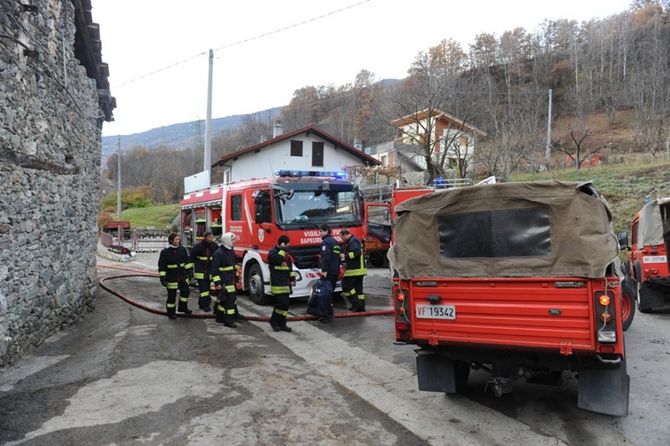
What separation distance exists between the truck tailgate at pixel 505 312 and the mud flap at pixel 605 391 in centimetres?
41

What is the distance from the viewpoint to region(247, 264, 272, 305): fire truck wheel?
10.8 m

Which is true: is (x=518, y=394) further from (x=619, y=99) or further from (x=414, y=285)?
(x=619, y=99)

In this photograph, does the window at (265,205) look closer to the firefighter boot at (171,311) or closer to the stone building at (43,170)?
the firefighter boot at (171,311)

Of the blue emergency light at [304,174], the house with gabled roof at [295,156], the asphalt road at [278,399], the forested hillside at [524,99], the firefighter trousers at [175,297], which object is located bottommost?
the asphalt road at [278,399]

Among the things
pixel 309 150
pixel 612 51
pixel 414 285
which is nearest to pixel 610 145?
pixel 309 150

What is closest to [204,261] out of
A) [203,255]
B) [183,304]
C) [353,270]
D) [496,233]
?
[203,255]

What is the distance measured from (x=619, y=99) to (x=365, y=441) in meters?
58.0

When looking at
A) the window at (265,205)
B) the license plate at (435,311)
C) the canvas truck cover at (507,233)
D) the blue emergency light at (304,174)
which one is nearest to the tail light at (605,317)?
the canvas truck cover at (507,233)

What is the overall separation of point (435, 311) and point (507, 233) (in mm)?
1005

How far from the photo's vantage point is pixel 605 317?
402 centimetres

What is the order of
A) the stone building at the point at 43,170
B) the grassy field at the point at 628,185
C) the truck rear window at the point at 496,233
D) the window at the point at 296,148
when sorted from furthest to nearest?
the window at the point at 296,148 < the grassy field at the point at 628,185 < the stone building at the point at 43,170 < the truck rear window at the point at 496,233

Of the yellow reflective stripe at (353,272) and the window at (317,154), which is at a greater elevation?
the window at (317,154)

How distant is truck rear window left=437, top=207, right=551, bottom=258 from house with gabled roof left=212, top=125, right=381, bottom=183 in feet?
88.5

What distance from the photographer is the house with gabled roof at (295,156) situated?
32.0 m
